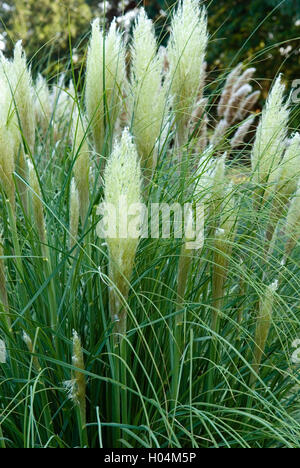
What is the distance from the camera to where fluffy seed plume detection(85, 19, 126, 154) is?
1813 mm

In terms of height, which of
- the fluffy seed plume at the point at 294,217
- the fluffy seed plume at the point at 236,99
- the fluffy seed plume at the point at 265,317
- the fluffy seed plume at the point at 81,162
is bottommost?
the fluffy seed plume at the point at 265,317

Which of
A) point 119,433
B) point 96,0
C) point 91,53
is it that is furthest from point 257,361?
point 96,0

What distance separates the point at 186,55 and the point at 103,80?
29 centimetres

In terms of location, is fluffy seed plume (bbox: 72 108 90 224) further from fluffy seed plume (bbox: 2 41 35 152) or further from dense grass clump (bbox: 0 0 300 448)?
fluffy seed plume (bbox: 2 41 35 152)

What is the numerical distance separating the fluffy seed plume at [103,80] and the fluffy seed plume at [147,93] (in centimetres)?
6

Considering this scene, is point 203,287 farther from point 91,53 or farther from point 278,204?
point 91,53

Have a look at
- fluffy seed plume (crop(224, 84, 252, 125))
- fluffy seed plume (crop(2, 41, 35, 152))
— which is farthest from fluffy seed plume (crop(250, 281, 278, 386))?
fluffy seed plume (crop(224, 84, 252, 125))

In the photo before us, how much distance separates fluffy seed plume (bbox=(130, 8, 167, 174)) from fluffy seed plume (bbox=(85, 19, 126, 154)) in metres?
0.06

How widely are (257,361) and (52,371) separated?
2.27 feet

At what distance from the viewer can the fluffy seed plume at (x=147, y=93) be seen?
183 centimetres

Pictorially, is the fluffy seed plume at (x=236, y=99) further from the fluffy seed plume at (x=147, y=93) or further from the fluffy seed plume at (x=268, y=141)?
the fluffy seed plume at (x=147, y=93)

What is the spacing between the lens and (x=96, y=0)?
40.1ft

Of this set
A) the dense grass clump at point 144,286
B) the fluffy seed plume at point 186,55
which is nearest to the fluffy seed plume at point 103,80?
the dense grass clump at point 144,286

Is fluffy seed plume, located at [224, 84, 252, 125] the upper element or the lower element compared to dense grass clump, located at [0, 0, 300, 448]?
upper
